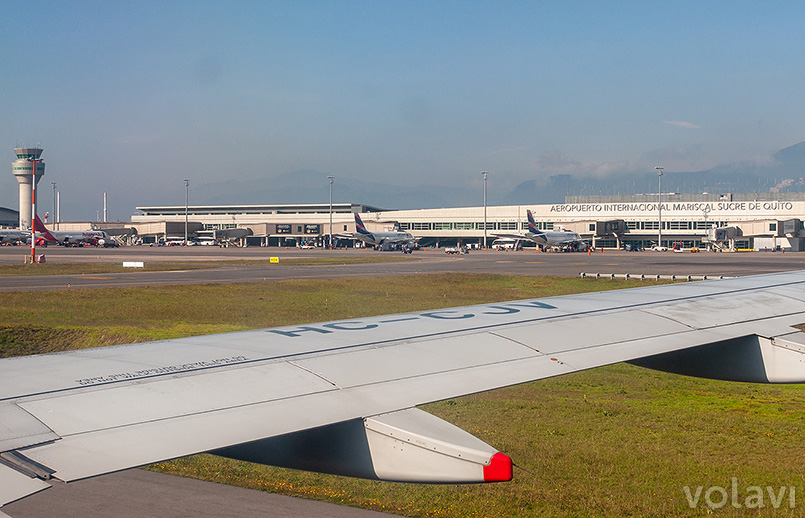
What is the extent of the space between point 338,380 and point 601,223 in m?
133

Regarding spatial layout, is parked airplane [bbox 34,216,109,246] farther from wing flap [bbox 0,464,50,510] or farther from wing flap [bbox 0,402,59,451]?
wing flap [bbox 0,464,50,510]

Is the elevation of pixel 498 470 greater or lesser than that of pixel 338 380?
lesser

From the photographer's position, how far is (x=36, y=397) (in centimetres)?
434

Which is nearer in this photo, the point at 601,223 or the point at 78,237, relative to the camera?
the point at 78,237

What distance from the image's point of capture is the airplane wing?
391 cm

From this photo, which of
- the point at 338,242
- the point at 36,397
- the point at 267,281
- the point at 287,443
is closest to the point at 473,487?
the point at 287,443

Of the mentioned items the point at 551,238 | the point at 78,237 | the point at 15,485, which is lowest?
the point at 15,485

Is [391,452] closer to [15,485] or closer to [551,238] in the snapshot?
[15,485]

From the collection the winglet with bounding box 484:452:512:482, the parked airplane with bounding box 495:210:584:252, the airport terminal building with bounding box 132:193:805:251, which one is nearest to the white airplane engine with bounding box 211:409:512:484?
the winglet with bounding box 484:452:512:482

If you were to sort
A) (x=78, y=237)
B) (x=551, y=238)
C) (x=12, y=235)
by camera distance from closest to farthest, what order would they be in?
1. (x=551, y=238)
2. (x=78, y=237)
3. (x=12, y=235)

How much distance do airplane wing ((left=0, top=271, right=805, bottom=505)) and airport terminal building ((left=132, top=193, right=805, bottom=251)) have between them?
393 feet

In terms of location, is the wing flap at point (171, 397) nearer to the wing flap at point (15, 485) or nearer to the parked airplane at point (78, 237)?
the wing flap at point (15, 485)

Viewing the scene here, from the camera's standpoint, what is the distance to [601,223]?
132125 mm

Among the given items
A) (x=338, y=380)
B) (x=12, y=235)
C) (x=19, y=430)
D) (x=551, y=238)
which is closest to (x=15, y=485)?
(x=19, y=430)
